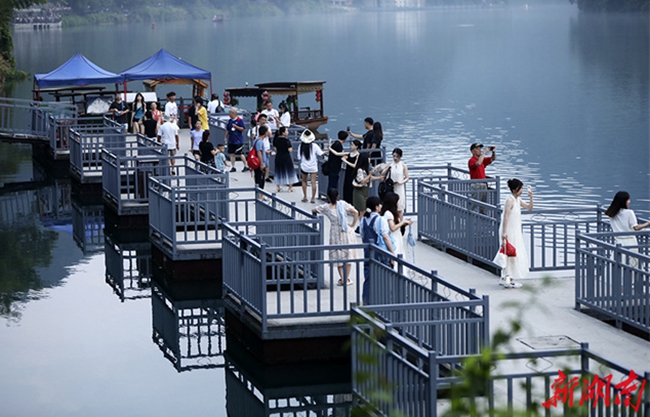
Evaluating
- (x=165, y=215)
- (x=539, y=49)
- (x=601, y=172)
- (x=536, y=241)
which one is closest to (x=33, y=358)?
(x=165, y=215)

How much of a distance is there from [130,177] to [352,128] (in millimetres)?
30893

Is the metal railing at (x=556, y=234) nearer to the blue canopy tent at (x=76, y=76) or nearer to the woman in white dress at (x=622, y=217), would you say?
the woman in white dress at (x=622, y=217)

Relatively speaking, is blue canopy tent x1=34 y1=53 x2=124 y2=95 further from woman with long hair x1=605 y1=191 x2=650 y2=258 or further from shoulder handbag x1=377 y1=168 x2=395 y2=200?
woman with long hair x1=605 y1=191 x2=650 y2=258

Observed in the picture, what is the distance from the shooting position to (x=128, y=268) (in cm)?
2411

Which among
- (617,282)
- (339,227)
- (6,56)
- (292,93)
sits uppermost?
(6,56)

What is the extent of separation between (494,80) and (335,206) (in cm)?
7124

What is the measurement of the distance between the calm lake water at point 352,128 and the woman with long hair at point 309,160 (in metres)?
4.42

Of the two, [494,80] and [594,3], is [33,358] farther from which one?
[594,3]

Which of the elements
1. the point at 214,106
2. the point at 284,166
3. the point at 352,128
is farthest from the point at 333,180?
the point at 352,128

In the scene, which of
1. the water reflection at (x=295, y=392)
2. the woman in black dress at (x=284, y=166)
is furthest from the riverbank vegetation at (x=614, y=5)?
the water reflection at (x=295, y=392)

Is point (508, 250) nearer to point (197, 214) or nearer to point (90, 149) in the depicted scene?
point (197, 214)

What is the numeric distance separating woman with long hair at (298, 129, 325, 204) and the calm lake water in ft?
14.5

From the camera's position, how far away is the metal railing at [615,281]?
48.6 feet

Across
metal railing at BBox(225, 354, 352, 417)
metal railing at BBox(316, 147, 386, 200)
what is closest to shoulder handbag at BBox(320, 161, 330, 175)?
metal railing at BBox(316, 147, 386, 200)
